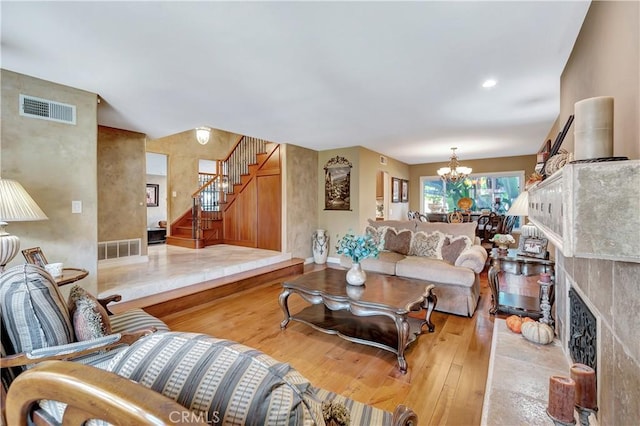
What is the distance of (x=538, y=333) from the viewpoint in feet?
7.02

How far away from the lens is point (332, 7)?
182 centimetres

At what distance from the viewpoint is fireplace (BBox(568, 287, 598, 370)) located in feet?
4.57

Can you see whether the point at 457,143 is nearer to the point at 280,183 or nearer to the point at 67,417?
the point at 280,183

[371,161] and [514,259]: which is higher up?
[371,161]

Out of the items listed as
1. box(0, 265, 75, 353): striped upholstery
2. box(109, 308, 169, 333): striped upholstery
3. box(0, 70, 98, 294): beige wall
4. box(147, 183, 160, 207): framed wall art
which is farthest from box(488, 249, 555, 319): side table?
box(147, 183, 160, 207): framed wall art

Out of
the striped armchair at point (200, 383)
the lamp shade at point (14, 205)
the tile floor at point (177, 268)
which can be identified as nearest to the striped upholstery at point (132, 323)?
the lamp shade at point (14, 205)

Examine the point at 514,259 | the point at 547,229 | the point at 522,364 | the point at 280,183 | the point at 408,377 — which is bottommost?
the point at 408,377

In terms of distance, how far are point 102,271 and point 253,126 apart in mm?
3255

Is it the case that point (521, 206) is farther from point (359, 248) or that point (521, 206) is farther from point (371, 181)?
point (371, 181)

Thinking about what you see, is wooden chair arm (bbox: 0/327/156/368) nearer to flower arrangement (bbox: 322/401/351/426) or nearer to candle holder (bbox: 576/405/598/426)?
flower arrangement (bbox: 322/401/351/426)

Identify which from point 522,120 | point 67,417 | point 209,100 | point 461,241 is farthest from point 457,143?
point 67,417

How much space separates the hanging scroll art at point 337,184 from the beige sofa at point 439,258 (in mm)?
1540

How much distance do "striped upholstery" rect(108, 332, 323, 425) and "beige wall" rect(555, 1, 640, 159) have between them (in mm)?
1557

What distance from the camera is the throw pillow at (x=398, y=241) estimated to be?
436cm
